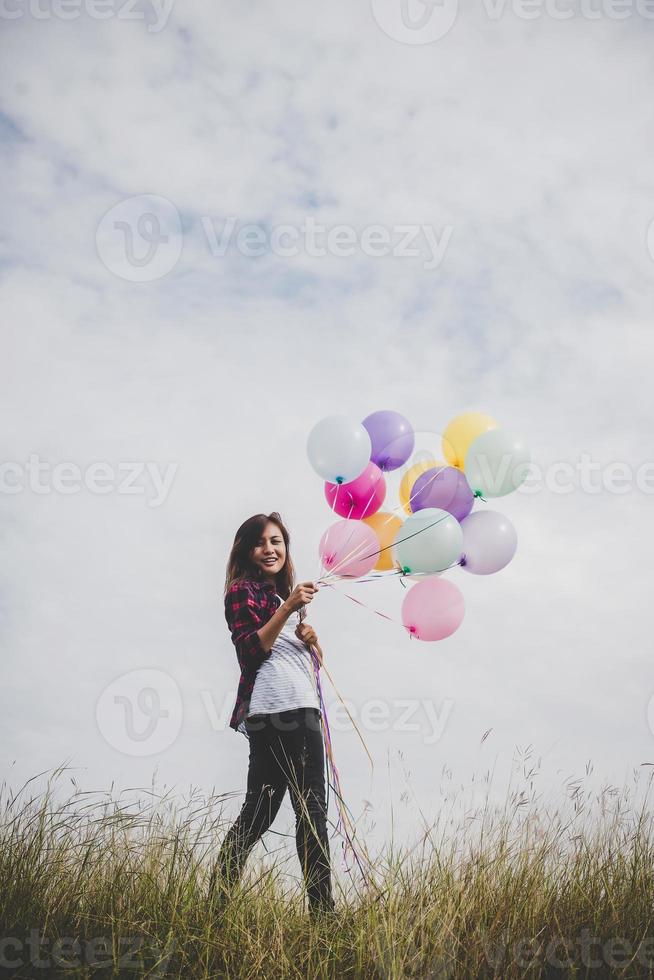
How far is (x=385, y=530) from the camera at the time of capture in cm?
377

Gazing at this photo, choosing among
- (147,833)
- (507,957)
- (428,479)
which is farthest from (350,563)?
(507,957)

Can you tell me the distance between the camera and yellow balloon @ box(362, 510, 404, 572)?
372 cm

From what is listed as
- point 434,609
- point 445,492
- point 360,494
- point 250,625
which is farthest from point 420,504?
point 250,625

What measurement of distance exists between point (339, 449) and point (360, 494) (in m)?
0.28

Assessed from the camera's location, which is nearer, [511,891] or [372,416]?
[511,891]

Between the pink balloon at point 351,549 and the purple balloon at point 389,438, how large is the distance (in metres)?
0.47

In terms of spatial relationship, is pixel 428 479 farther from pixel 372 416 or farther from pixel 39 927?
pixel 39 927

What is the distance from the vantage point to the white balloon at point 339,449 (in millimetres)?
3637

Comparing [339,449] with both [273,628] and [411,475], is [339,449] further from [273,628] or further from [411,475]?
[273,628]

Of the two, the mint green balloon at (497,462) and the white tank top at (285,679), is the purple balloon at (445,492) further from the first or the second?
the white tank top at (285,679)

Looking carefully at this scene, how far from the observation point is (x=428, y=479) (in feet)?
12.3

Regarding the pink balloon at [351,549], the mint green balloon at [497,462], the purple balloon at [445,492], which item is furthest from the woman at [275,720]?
the mint green balloon at [497,462]

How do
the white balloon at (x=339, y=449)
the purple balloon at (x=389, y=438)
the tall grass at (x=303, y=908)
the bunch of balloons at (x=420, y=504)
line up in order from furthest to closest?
the purple balloon at (x=389, y=438)
the white balloon at (x=339, y=449)
the bunch of balloons at (x=420, y=504)
the tall grass at (x=303, y=908)

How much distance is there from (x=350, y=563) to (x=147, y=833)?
132 cm
